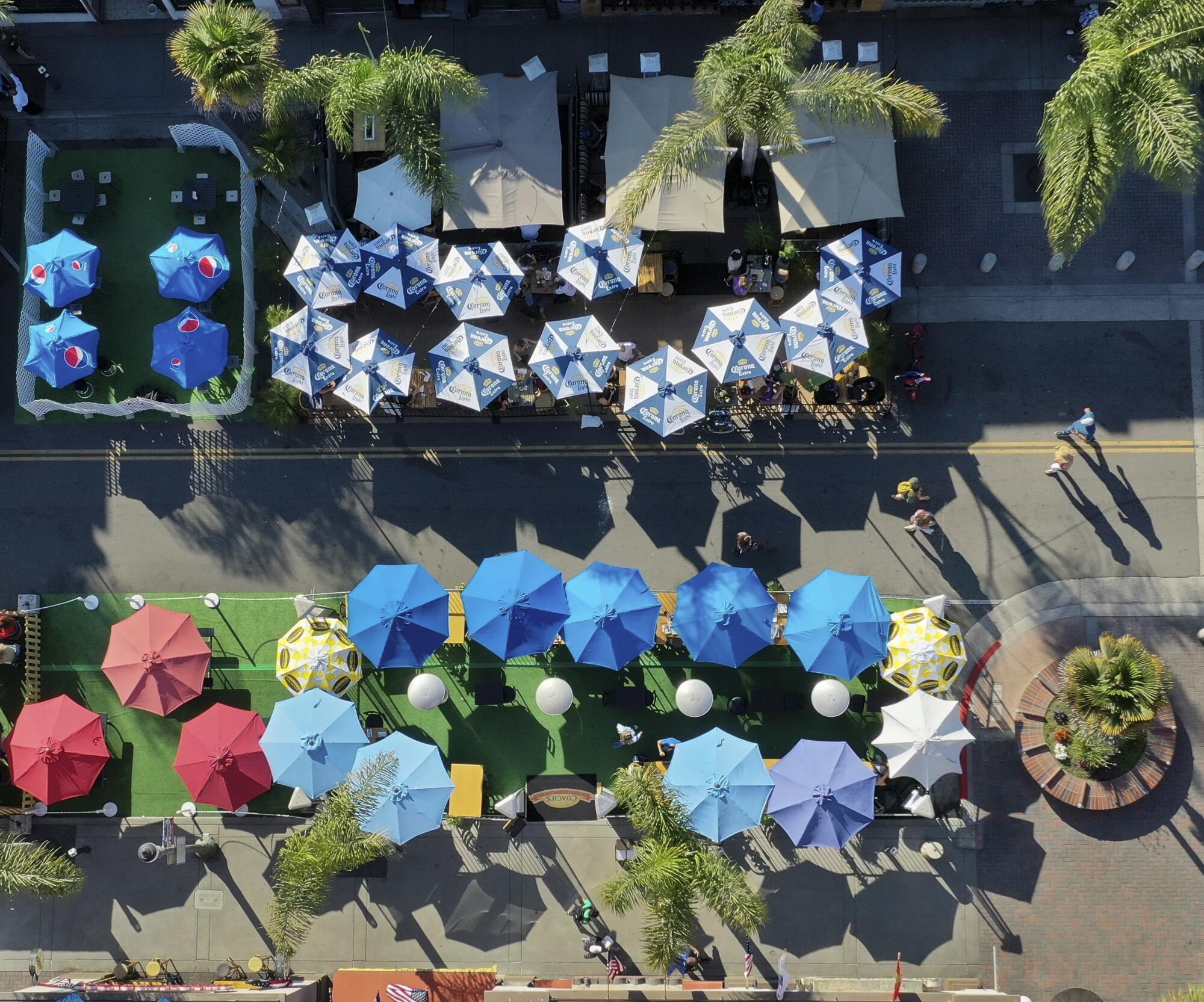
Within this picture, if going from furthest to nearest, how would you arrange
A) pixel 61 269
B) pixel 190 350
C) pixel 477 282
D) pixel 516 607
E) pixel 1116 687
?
pixel 61 269
pixel 190 350
pixel 477 282
pixel 1116 687
pixel 516 607

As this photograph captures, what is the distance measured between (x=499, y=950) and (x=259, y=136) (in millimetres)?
22039

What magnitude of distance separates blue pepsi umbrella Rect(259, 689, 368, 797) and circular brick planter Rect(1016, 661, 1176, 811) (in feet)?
53.9

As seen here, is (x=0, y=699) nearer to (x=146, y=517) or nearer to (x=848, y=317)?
(x=146, y=517)

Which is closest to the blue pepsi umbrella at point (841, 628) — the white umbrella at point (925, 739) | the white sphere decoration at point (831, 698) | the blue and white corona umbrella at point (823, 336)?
the white sphere decoration at point (831, 698)

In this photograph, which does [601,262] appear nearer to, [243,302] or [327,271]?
[327,271]

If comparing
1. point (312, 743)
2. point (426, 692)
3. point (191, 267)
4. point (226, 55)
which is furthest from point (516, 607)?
point (226, 55)

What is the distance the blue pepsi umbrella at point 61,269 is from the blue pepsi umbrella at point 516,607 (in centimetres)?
1311

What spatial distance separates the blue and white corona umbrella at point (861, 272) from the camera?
2281 centimetres

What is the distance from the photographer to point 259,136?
24.9 m

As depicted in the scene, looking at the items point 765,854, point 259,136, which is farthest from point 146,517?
point 765,854

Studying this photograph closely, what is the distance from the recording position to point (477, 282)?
23156 mm

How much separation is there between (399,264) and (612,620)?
34.2ft

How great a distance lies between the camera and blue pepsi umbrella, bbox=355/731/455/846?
21422mm

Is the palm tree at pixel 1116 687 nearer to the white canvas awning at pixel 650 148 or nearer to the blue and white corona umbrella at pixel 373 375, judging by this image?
the white canvas awning at pixel 650 148
